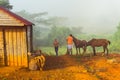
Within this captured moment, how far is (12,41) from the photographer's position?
19344 millimetres

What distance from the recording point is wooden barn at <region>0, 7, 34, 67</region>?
62.9ft

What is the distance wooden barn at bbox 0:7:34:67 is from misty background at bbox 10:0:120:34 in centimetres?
7853

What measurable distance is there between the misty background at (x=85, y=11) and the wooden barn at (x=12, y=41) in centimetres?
7853

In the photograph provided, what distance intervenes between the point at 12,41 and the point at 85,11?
414ft

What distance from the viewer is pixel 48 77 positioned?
16.7 meters

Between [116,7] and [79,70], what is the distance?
123 m

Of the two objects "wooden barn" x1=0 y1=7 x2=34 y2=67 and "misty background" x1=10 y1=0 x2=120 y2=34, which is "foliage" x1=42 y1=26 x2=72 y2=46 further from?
"wooden barn" x1=0 y1=7 x2=34 y2=67

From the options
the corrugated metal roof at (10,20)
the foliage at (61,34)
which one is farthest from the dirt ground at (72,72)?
the foliage at (61,34)

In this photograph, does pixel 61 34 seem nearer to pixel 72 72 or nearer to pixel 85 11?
pixel 72 72

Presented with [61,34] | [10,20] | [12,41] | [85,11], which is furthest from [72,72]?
[85,11]

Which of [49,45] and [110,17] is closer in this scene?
[49,45]

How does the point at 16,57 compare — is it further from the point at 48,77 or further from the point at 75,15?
the point at 75,15

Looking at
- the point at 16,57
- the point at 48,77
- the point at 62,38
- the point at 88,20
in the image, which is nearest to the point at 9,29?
the point at 16,57

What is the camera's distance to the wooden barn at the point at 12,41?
19.2 m
